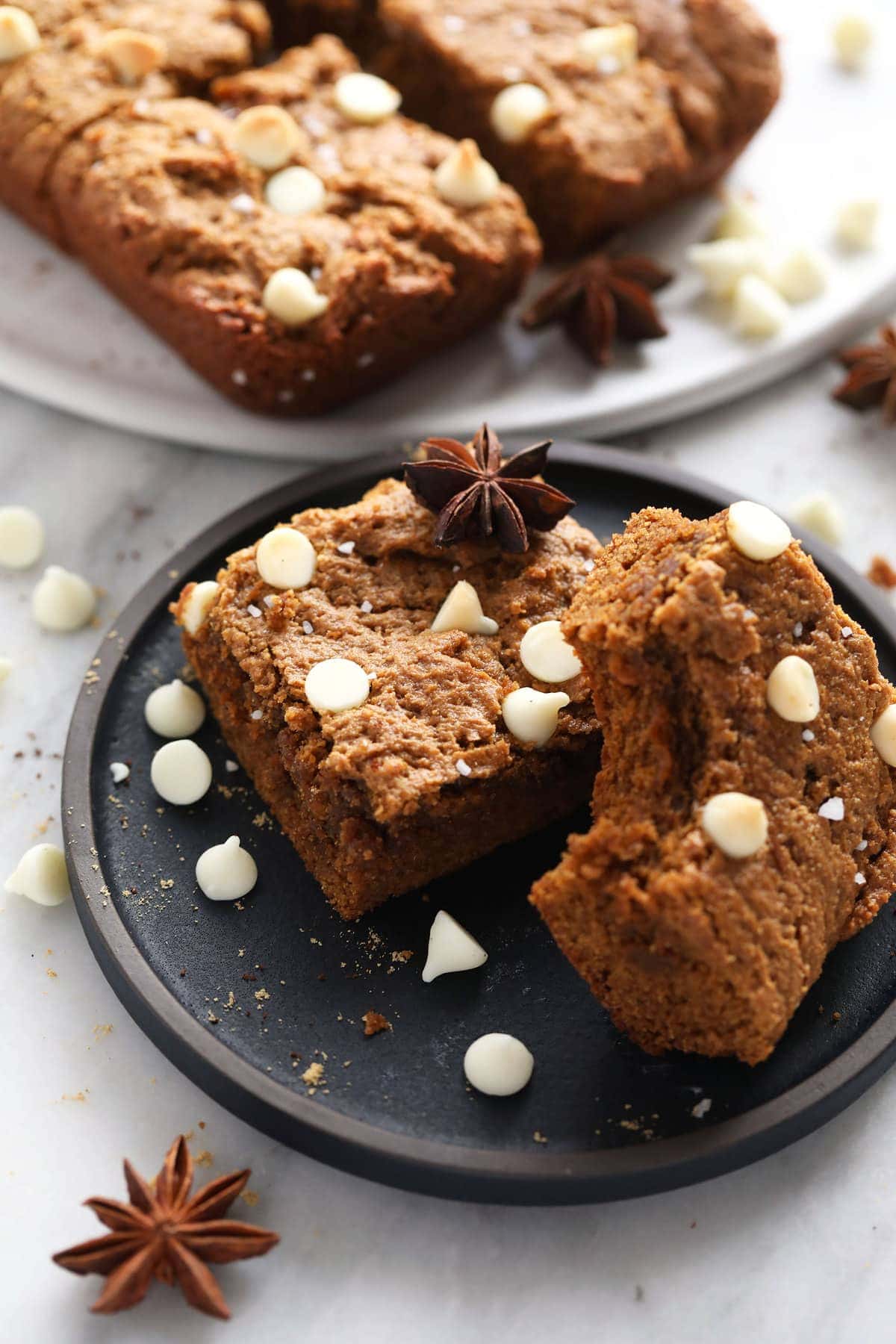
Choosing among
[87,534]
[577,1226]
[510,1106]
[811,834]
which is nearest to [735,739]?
[811,834]

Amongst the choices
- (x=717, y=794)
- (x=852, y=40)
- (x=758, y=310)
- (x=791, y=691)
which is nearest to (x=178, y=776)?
(x=717, y=794)

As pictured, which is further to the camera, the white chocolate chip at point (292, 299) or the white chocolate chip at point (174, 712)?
the white chocolate chip at point (292, 299)

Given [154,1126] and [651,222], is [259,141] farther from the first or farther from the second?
[154,1126]

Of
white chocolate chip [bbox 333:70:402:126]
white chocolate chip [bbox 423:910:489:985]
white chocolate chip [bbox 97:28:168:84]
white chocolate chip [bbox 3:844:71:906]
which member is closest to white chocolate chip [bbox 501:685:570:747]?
white chocolate chip [bbox 423:910:489:985]

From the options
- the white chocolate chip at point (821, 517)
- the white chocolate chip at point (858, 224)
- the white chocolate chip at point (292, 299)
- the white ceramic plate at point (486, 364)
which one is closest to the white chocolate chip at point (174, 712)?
the white ceramic plate at point (486, 364)

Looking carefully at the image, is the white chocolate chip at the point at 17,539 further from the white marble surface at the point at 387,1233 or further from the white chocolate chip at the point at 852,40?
the white chocolate chip at the point at 852,40

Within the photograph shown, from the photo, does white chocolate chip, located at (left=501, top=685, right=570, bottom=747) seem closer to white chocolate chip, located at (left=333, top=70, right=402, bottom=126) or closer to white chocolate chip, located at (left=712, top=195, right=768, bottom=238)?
white chocolate chip, located at (left=333, top=70, right=402, bottom=126)
